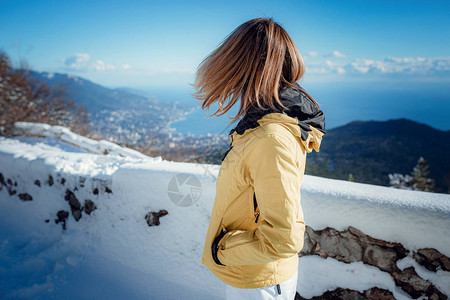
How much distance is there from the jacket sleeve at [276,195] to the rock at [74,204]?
287cm

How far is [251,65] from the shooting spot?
0.90m

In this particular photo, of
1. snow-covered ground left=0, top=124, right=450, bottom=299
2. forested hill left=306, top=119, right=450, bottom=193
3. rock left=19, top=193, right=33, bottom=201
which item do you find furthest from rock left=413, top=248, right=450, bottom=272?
forested hill left=306, top=119, right=450, bottom=193

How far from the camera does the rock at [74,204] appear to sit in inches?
115

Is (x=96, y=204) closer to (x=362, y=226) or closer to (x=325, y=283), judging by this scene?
(x=325, y=283)

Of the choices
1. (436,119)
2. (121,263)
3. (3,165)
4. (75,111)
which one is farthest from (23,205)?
(436,119)

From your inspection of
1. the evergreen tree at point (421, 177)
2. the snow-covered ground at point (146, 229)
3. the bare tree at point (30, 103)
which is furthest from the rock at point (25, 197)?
the evergreen tree at point (421, 177)

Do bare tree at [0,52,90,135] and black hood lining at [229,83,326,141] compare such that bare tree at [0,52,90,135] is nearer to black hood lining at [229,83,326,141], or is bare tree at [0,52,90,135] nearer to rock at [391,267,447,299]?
black hood lining at [229,83,326,141]

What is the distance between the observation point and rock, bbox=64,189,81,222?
2.93 metres

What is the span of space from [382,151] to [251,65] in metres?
59.4

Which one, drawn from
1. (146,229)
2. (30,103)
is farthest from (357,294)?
(30,103)

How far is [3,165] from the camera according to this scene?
3.58 metres

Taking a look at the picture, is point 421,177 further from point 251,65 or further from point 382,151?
point 382,151

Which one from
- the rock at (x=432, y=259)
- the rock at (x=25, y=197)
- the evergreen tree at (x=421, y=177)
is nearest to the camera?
the rock at (x=432, y=259)

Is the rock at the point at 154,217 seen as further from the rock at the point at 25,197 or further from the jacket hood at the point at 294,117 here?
the rock at the point at 25,197
